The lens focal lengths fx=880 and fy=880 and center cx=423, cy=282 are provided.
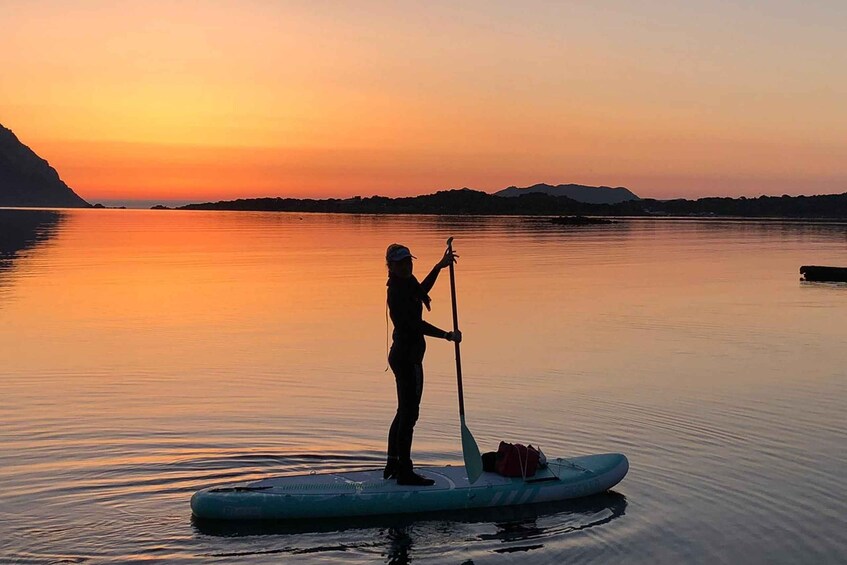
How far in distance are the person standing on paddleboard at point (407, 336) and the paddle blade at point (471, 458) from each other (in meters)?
0.49

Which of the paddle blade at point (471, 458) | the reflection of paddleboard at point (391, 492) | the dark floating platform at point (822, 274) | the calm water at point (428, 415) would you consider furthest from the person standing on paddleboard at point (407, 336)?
the dark floating platform at point (822, 274)

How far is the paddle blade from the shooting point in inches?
401

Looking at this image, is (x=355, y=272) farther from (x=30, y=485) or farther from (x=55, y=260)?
(x=30, y=485)

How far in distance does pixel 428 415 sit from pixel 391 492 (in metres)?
4.01

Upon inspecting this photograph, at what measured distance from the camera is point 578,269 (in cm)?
4266

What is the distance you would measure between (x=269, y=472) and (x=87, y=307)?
56.9 ft

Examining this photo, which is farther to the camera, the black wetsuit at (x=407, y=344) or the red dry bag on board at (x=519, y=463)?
the red dry bag on board at (x=519, y=463)

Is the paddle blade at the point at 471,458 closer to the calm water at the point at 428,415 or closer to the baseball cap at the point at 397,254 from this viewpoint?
the calm water at the point at 428,415

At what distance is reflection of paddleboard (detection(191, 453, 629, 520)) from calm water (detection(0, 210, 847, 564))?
19cm

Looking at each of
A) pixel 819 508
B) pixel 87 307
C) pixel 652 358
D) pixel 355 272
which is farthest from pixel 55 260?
pixel 819 508

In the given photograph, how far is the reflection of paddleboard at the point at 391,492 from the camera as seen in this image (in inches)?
369

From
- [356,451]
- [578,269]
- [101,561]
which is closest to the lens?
[101,561]

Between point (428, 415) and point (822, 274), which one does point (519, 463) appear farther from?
point (822, 274)

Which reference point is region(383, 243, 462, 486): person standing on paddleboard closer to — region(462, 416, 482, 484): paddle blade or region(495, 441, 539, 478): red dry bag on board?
region(462, 416, 482, 484): paddle blade
